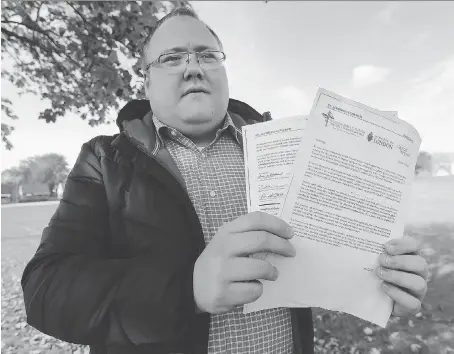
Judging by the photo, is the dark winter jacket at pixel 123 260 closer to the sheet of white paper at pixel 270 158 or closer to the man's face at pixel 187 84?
the man's face at pixel 187 84

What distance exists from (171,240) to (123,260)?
19cm

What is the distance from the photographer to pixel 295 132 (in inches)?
43.6

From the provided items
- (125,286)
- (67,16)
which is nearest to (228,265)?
(125,286)

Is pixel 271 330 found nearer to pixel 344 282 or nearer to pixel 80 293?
pixel 344 282

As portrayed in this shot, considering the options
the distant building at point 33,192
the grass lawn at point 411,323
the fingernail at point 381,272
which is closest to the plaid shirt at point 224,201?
the fingernail at point 381,272

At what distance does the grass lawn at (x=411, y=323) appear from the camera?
3.66m

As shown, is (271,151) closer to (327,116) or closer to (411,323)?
(327,116)

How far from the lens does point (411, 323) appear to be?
13.0ft

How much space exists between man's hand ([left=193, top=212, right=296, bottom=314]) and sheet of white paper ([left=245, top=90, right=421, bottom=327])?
80 mm

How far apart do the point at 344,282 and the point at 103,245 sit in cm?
92

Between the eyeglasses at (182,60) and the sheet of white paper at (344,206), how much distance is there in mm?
753

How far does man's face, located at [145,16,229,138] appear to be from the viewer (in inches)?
60.1

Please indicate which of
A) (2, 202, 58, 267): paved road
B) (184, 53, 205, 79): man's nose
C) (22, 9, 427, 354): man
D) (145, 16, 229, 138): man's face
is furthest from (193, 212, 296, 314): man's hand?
(2, 202, 58, 267): paved road

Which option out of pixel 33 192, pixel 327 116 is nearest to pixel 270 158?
pixel 327 116
